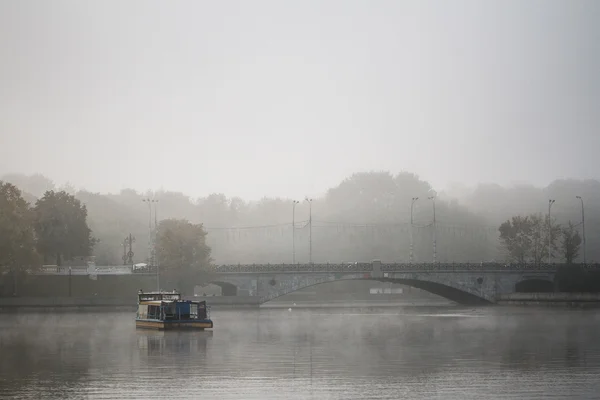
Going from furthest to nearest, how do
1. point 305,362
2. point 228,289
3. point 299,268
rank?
point 228,289 < point 299,268 < point 305,362

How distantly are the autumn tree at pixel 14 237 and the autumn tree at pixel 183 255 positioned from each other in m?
23.6

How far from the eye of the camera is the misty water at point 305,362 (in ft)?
154

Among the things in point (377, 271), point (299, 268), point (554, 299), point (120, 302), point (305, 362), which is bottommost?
point (554, 299)

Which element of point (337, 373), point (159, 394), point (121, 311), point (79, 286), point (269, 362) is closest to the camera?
point (159, 394)

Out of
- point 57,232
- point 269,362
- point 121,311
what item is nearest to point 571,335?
point 269,362

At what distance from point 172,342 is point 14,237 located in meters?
73.9

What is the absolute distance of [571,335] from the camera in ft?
273

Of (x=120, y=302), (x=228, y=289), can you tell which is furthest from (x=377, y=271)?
(x=120, y=302)

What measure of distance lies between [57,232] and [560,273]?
89856 millimetres

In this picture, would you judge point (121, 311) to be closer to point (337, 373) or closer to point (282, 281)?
point (282, 281)

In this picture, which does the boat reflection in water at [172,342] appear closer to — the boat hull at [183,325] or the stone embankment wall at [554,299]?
the boat hull at [183,325]

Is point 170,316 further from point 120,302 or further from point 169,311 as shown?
point 120,302

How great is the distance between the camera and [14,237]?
146 metres

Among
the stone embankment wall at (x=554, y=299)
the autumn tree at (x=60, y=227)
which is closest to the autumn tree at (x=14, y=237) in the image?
the autumn tree at (x=60, y=227)
